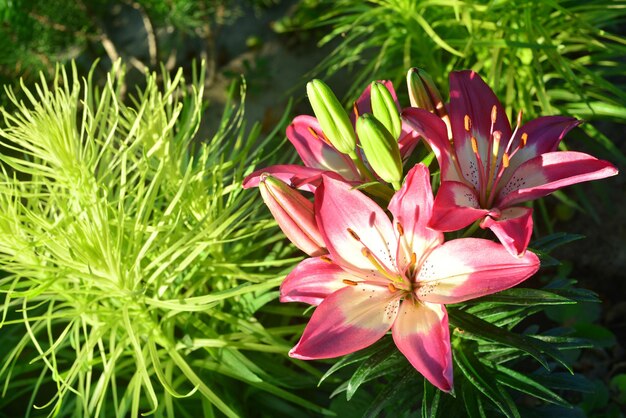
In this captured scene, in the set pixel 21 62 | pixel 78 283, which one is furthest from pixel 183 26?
pixel 78 283

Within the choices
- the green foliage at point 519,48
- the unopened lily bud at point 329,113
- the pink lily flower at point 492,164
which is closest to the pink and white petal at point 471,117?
the pink lily flower at point 492,164

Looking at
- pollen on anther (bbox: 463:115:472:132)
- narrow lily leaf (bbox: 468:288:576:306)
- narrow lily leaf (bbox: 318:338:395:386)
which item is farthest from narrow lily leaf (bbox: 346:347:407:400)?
pollen on anther (bbox: 463:115:472:132)

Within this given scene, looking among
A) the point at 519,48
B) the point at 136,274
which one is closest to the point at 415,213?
the point at 136,274

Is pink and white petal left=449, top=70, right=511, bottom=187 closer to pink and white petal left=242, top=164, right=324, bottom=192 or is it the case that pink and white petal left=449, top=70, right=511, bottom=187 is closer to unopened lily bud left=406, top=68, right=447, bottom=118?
unopened lily bud left=406, top=68, right=447, bottom=118

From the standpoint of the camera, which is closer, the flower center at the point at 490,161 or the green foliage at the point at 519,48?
the flower center at the point at 490,161

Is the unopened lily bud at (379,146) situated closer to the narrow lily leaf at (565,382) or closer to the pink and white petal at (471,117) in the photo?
the pink and white petal at (471,117)

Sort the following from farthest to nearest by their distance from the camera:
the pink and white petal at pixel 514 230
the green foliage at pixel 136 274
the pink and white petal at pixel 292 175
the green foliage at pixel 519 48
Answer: the green foliage at pixel 519 48
the green foliage at pixel 136 274
the pink and white petal at pixel 292 175
the pink and white petal at pixel 514 230

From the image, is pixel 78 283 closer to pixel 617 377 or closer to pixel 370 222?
pixel 370 222

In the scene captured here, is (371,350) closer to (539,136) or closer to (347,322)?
(347,322)

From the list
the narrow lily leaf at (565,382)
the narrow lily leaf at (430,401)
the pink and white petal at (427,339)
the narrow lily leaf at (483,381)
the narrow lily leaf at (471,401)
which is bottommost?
the narrow lily leaf at (565,382)
